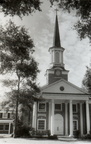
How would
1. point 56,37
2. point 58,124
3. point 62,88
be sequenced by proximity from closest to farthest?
1. point 58,124
2. point 62,88
3. point 56,37

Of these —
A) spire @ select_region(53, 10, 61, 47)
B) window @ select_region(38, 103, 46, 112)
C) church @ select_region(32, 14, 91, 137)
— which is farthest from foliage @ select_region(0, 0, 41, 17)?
spire @ select_region(53, 10, 61, 47)

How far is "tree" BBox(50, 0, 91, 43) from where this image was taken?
26.3 feet

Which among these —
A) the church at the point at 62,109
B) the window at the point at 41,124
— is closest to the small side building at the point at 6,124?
the window at the point at 41,124

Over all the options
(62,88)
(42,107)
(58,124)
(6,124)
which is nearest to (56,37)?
(62,88)

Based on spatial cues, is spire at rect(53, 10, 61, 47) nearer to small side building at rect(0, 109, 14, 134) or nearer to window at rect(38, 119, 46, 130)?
window at rect(38, 119, 46, 130)

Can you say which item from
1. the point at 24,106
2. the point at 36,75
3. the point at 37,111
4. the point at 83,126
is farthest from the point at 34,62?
the point at 83,126

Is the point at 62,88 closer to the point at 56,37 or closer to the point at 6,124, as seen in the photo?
the point at 56,37

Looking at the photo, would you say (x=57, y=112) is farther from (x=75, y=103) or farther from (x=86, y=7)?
(x=86, y=7)

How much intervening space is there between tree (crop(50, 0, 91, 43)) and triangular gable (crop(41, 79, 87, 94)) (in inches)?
776

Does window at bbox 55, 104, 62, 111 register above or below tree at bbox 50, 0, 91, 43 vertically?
below

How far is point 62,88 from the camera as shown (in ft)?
97.2

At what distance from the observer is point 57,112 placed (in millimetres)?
30031

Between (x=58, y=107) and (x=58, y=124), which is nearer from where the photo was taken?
Answer: (x=58, y=124)

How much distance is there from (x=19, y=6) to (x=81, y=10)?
2975mm
